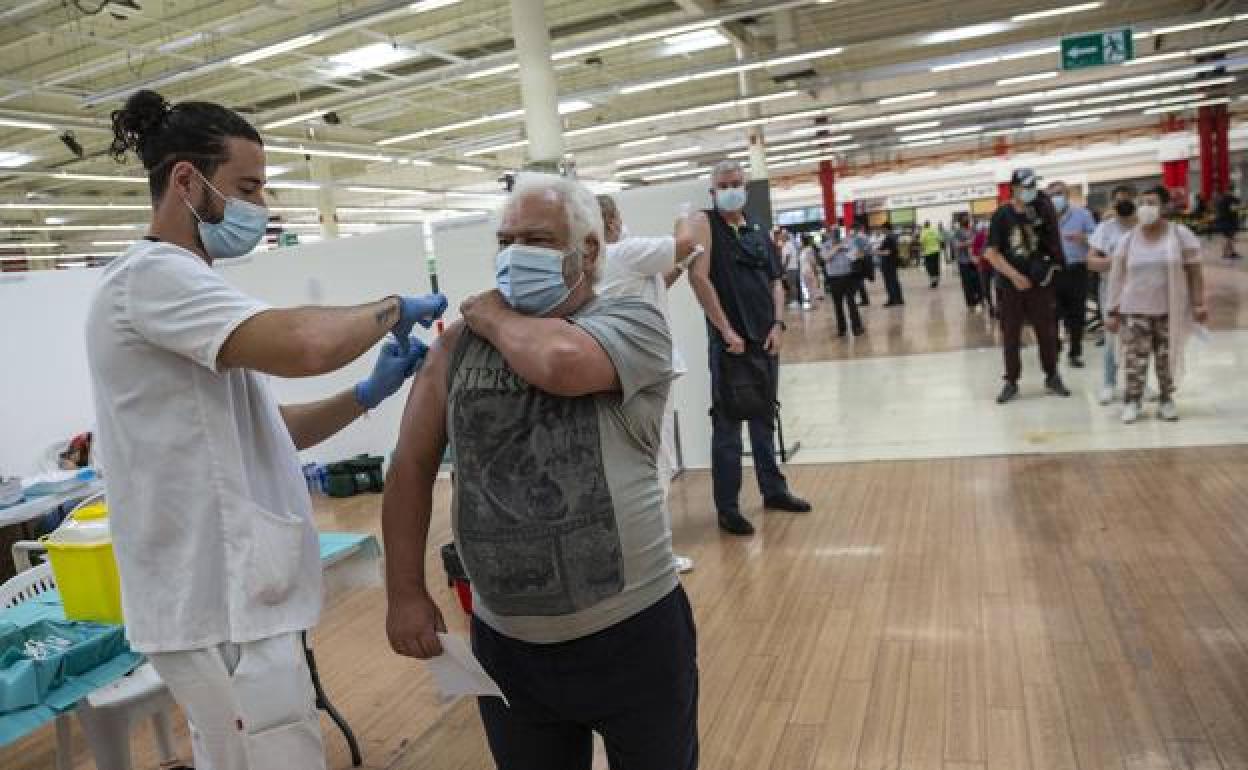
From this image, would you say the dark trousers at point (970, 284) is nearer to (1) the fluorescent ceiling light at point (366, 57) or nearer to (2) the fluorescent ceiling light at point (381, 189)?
(1) the fluorescent ceiling light at point (366, 57)

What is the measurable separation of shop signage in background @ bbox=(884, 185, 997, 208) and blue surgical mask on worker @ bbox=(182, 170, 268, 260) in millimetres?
28088

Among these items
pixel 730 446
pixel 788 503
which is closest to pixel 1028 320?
pixel 788 503

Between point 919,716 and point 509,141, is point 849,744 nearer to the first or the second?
point 919,716

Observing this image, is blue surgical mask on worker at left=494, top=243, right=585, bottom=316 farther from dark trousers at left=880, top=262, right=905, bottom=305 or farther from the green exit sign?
dark trousers at left=880, top=262, right=905, bottom=305

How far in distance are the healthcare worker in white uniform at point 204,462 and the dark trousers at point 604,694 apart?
Result: 34 cm

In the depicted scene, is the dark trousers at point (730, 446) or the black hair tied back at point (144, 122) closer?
the black hair tied back at point (144, 122)

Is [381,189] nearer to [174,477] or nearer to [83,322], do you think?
[83,322]

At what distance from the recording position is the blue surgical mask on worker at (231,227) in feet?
4.92

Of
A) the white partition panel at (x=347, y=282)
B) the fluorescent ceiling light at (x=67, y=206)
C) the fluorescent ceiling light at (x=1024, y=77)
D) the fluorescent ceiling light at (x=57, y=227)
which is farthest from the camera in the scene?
the fluorescent ceiling light at (x=57, y=227)

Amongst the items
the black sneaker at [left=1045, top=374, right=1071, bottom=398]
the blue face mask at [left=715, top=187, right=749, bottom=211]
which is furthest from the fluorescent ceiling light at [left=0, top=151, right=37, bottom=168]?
the black sneaker at [left=1045, top=374, right=1071, bottom=398]

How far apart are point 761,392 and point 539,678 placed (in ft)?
9.69

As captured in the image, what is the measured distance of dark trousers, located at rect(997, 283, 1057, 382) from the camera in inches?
244

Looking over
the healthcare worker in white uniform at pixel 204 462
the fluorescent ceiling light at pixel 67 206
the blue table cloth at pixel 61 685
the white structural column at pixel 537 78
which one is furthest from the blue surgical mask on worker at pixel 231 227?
the fluorescent ceiling light at pixel 67 206

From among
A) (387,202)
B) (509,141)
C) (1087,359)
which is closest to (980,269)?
(1087,359)
